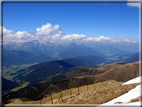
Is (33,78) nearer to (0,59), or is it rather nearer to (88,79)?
(88,79)

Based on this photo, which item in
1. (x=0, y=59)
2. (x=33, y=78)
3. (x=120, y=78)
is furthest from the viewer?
(x=33, y=78)

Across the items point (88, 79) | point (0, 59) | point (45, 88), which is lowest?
point (45, 88)

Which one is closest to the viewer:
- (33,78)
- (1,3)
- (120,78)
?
(1,3)

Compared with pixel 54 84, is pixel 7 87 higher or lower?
lower

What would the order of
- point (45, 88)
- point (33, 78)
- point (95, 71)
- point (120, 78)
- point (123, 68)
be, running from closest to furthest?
point (45, 88) < point (120, 78) < point (123, 68) < point (95, 71) < point (33, 78)

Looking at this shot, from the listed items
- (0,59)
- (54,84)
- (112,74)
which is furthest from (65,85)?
(0,59)

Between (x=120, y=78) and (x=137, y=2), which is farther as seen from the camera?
(x=120, y=78)

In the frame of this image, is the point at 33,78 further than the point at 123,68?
Yes

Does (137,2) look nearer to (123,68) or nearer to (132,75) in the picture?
(132,75)

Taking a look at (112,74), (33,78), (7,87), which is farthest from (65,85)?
(33,78)
